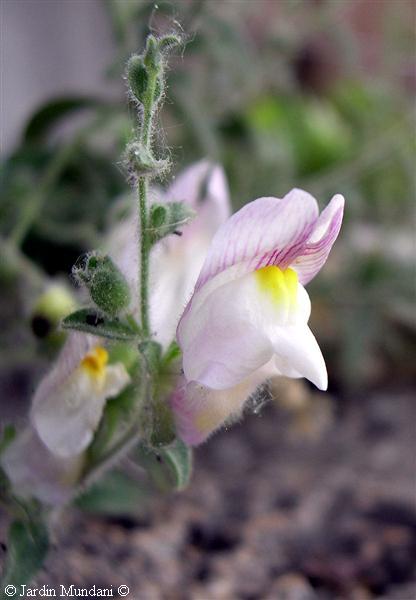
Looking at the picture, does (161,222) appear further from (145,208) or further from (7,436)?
(7,436)

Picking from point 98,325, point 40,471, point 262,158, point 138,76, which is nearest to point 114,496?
point 40,471

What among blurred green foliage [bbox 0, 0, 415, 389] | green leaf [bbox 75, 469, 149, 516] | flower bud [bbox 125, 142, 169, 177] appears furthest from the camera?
blurred green foliage [bbox 0, 0, 415, 389]

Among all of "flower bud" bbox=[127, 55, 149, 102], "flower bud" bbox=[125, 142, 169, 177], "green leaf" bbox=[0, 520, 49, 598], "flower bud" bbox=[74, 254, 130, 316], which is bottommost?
"green leaf" bbox=[0, 520, 49, 598]

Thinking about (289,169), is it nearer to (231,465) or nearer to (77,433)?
(231,465)

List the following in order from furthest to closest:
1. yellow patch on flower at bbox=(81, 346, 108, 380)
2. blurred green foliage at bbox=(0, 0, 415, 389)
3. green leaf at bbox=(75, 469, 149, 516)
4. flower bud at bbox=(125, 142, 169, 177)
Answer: blurred green foliage at bbox=(0, 0, 415, 389), green leaf at bbox=(75, 469, 149, 516), yellow patch on flower at bbox=(81, 346, 108, 380), flower bud at bbox=(125, 142, 169, 177)

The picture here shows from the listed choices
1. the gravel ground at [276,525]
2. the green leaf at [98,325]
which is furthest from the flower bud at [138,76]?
the gravel ground at [276,525]

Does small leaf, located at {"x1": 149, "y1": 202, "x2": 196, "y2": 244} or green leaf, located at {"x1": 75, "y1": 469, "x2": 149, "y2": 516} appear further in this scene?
green leaf, located at {"x1": 75, "y1": 469, "x2": 149, "y2": 516}

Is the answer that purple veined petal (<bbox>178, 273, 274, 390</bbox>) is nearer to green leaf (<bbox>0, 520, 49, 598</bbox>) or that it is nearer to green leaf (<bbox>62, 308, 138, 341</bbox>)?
green leaf (<bbox>62, 308, 138, 341</bbox>)

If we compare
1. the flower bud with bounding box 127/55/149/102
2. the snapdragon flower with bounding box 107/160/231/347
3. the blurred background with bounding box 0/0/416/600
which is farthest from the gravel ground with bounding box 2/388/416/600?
the flower bud with bounding box 127/55/149/102
